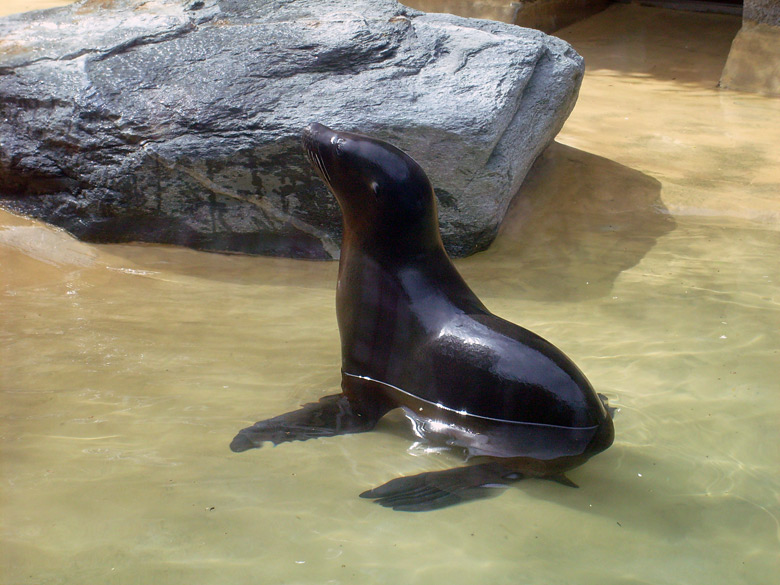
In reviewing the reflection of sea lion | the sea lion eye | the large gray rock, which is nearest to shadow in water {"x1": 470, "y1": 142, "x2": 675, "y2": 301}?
the large gray rock

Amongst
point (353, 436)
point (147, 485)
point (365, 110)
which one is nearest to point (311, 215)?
point (365, 110)

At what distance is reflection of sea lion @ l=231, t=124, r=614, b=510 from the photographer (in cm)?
258

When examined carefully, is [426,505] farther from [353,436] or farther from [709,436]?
[709,436]

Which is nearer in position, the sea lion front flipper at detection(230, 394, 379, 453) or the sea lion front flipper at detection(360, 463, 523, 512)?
the sea lion front flipper at detection(360, 463, 523, 512)

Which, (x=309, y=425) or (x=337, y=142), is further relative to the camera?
(x=337, y=142)

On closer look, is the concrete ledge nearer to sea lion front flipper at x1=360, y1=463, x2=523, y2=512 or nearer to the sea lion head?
the sea lion head

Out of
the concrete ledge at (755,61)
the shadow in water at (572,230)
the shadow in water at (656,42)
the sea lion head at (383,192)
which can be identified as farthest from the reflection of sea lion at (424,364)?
the shadow in water at (656,42)

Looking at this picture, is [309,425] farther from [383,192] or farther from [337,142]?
[337,142]

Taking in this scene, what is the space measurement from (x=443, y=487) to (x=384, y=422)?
1.79ft

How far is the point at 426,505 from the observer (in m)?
2.31

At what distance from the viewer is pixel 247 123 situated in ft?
14.9

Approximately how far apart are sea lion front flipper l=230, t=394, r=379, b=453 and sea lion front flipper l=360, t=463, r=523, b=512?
39 centimetres

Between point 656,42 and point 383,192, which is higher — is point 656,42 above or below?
above

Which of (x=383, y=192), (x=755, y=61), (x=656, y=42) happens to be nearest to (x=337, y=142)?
(x=383, y=192)
